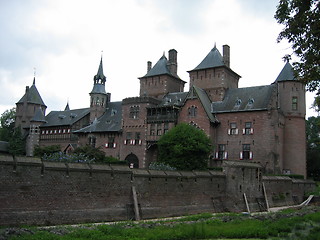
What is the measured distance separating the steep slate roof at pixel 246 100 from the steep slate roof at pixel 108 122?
15.3m

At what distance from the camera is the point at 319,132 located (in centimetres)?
6650

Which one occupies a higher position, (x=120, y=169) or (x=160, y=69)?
(x=160, y=69)

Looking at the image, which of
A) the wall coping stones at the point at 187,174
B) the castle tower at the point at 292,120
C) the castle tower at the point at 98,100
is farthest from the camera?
the castle tower at the point at 98,100

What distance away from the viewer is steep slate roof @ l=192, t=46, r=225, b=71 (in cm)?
5134

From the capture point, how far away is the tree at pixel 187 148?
131ft

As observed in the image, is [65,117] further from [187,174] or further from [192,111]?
[187,174]

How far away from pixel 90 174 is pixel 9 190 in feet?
14.0

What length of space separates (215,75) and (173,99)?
6690mm

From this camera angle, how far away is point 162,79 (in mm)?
55906

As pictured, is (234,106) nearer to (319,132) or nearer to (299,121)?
(299,121)

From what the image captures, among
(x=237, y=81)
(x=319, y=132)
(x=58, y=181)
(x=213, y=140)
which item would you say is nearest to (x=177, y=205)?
(x=58, y=181)

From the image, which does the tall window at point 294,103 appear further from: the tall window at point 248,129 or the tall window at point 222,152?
the tall window at point 222,152

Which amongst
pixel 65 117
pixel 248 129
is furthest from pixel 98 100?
pixel 248 129

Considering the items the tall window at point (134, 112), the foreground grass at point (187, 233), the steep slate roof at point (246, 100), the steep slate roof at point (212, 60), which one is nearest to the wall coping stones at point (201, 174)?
the foreground grass at point (187, 233)
